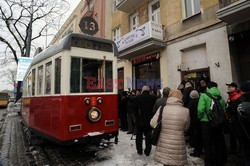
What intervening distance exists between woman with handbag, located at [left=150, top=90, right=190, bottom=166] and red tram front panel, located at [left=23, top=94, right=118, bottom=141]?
80.8 inches

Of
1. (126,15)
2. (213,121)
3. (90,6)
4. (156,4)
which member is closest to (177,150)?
(213,121)

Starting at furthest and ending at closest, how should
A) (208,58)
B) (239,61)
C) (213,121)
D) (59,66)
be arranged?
(208,58) → (239,61) → (59,66) → (213,121)

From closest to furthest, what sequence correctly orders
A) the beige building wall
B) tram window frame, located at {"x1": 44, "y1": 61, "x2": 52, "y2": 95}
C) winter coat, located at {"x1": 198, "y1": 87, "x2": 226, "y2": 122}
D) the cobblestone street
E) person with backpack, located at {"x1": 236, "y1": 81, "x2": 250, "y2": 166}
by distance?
person with backpack, located at {"x1": 236, "y1": 81, "x2": 250, "y2": 166}, winter coat, located at {"x1": 198, "y1": 87, "x2": 226, "y2": 122}, the cobblestone street, tram window frame, located at {"x1": 44, "y1": 61, "x2": 52, "y2": 95}, the beige building wall

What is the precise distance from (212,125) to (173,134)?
1.13m

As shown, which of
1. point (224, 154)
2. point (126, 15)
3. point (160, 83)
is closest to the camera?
point (224, 154)

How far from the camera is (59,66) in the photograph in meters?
4.57

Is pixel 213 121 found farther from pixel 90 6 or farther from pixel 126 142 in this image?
pixel 90 6

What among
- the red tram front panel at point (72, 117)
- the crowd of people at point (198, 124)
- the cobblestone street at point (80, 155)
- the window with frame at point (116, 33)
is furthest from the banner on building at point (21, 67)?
the crowd of people at point (198, 124)

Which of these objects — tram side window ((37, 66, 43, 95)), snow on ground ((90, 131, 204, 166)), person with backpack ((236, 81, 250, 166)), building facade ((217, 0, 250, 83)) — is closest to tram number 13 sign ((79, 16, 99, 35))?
tram side window ((37, 66, 43, 95))

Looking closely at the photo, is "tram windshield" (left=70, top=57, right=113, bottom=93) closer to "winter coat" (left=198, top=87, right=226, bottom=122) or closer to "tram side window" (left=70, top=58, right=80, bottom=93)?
"tram side window" (left=70, top=58, right=80, bottom=93)

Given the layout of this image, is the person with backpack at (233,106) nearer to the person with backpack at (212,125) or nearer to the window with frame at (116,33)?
the person with backpack at (212,125)

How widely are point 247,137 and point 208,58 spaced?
5.32m

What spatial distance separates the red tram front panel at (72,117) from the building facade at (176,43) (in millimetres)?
3968

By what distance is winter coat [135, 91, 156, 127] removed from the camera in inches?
185
